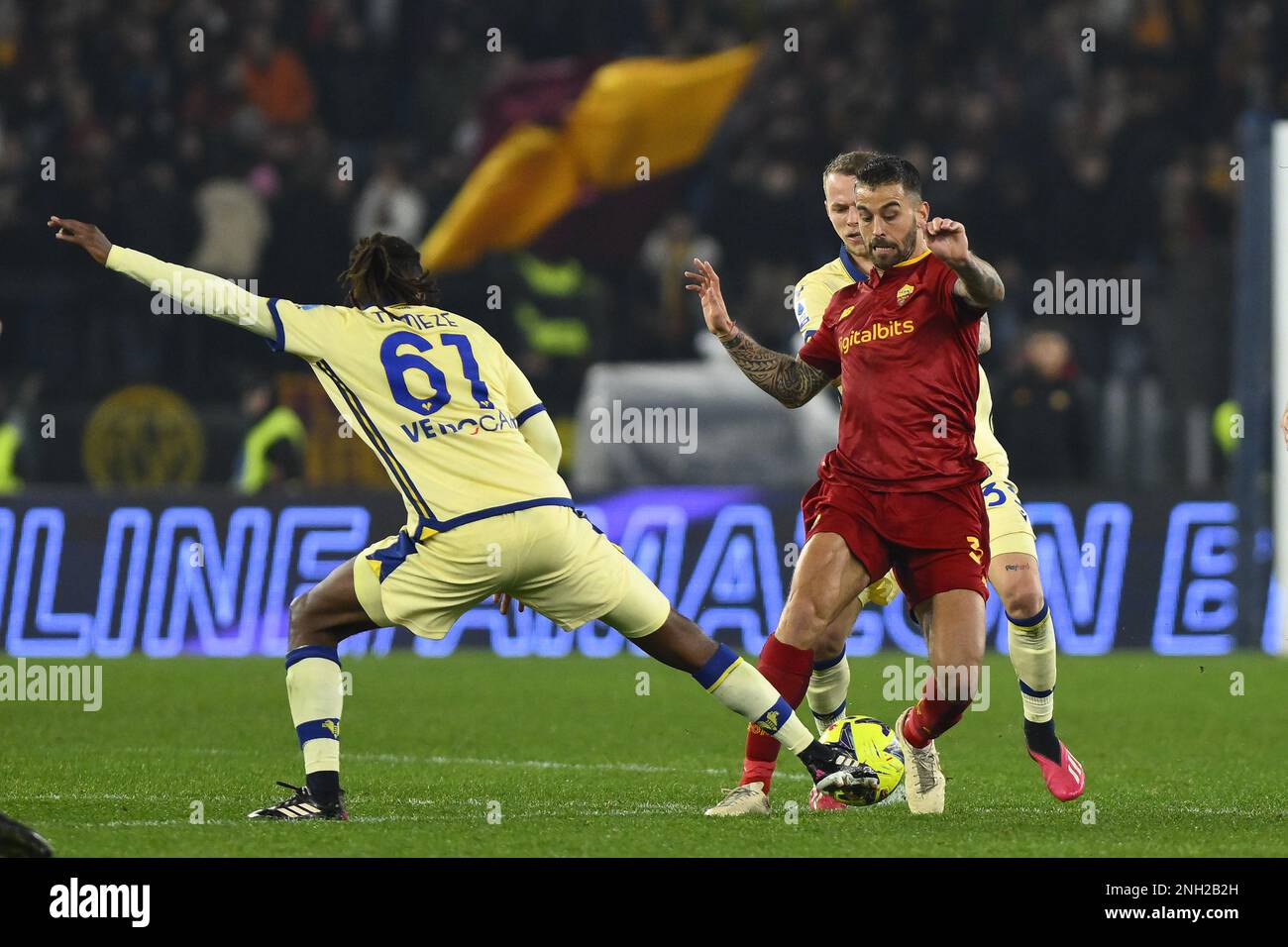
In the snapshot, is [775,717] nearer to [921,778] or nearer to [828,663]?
[921,778]

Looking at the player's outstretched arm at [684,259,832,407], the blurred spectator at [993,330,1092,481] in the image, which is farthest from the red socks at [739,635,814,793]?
the blurred spectator at [993,330,1092,481]

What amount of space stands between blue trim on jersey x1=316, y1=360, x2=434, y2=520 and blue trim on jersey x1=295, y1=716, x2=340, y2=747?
30.0 inches

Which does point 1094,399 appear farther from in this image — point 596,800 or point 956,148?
point 596,800

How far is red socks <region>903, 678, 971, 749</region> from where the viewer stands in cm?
752

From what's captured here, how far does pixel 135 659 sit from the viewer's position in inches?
563

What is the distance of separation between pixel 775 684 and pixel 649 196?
42.3 feet

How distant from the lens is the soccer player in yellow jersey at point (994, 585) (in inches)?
312

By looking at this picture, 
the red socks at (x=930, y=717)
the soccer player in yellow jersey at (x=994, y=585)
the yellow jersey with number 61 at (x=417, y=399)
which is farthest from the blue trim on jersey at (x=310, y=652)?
the red socks at (x=930, y=717)

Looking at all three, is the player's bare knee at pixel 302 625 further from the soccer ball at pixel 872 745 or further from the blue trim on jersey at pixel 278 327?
the soccer ball at pixel 872 745

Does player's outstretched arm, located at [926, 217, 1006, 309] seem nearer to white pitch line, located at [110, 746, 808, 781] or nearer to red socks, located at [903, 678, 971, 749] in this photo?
red socks, located at [903, 678, 971, 749]

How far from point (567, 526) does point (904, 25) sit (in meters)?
16.3

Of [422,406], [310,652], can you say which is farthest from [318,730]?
[422,406]
